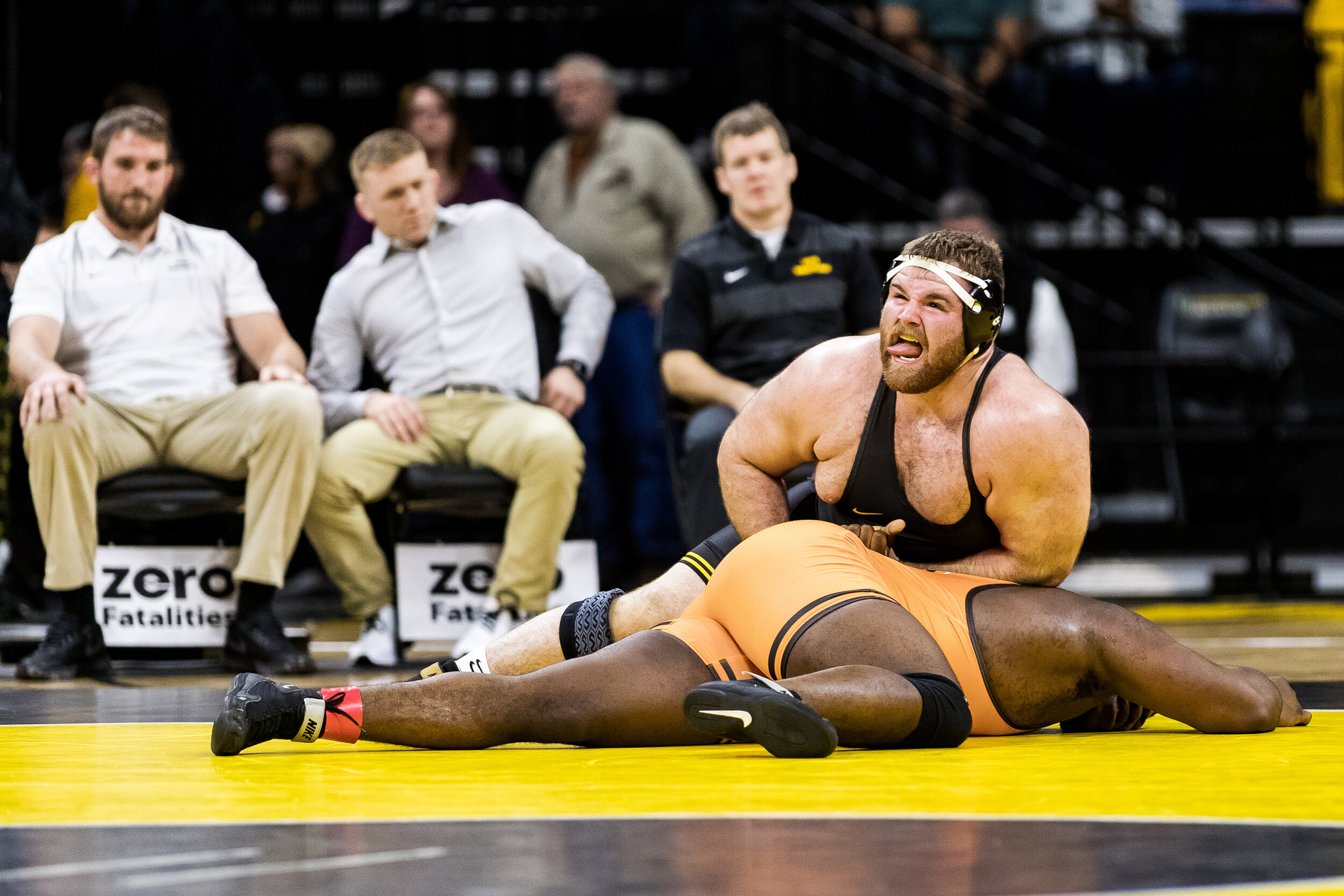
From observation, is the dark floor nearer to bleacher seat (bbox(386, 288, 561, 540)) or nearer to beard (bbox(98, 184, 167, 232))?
bleacher seat (bbox(386, 288, 561, 540))

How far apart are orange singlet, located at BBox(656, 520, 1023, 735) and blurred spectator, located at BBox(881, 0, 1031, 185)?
5.28 m

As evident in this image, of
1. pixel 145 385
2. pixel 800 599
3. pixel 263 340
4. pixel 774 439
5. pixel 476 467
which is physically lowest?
pixel 800 599

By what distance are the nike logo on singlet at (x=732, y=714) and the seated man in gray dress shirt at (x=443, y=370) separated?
2.17m

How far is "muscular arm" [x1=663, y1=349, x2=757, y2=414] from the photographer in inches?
194

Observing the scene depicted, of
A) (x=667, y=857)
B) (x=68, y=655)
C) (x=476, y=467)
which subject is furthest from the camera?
(x=476, y=467)

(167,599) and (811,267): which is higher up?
(811,267)

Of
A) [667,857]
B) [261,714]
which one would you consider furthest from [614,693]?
[667,857]

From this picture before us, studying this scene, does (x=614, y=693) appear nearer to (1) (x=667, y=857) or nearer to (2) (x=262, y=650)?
(1) (x=667, y=857)

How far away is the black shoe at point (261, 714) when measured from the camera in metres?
2.78

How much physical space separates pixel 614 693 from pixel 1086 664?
2.63 ft

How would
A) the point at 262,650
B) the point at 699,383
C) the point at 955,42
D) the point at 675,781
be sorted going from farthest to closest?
the point at 955,42, the point at 699,383, the point at 262,650, the point at 675,781

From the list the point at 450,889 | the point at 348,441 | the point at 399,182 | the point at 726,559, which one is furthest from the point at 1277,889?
the point at 399,182

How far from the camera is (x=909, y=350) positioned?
10.1 ft

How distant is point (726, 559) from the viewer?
304 centimetres
